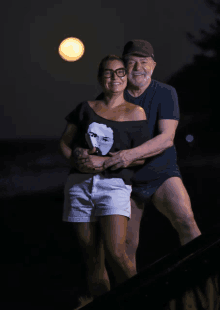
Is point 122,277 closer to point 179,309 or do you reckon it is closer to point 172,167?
point 179,309

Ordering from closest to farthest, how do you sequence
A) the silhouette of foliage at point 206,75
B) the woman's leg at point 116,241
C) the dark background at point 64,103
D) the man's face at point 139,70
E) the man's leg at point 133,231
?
the woman's leg at point 116,241 → the man's face at point 139,70 → the man's leg at point 133,231 → the dark background at point 64,103 → the silhouette of foliage at point 206,75

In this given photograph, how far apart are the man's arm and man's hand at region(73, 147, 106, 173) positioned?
0.14 meters

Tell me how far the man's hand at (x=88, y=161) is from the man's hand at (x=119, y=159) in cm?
3

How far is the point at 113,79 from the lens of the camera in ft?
4.31

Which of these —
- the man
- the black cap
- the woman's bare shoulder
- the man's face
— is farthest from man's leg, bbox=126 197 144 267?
the black cap

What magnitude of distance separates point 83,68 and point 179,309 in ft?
3.96

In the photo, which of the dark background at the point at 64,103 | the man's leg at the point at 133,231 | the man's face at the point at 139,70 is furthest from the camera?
the dark background at the point at 64,103

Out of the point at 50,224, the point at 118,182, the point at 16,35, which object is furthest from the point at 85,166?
the point at 16,35

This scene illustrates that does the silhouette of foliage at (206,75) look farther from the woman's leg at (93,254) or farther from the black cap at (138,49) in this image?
the woman's leg at (93,254)

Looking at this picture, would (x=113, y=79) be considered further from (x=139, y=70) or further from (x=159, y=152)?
(x=159, y=152)

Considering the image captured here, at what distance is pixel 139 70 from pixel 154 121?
0.23 metres

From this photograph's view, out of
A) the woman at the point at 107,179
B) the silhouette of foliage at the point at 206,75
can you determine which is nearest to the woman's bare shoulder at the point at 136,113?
the woman at the point at 107,179

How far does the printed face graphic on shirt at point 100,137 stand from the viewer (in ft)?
4.32

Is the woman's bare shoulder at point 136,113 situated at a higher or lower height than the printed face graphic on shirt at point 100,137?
higher
